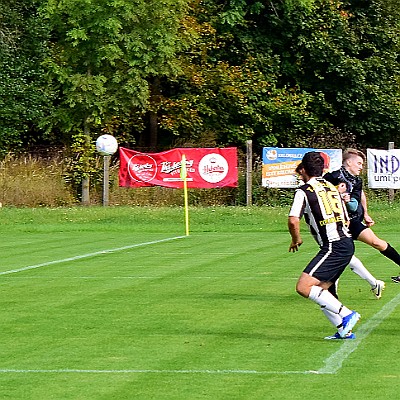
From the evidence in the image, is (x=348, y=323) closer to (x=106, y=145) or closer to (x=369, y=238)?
(x=369, y=238)

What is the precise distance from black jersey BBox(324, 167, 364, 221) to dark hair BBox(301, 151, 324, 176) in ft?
9.16

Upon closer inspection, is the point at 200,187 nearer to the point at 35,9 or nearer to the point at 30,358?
the point at 35,9

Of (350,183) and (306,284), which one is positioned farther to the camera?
(350,183)

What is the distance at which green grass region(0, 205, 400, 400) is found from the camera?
8.90 metres

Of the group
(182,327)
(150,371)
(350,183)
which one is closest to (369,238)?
(350,183)

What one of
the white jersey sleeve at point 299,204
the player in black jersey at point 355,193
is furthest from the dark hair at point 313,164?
the player in black jersey at point 355,193

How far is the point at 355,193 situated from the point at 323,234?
3.70 meters

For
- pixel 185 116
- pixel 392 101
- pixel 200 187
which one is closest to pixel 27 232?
pixel 200 187

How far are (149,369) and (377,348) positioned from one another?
2213 millimetres

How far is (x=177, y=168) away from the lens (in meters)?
35.5

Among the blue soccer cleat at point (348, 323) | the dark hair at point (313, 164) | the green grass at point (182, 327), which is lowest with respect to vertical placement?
the green grass at point (182, 327)

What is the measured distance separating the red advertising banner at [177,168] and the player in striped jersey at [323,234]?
2412 centimetres

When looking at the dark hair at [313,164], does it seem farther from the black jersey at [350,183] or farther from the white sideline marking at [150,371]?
the black jersey at [350,183]

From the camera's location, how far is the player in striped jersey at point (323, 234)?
1094 cm
